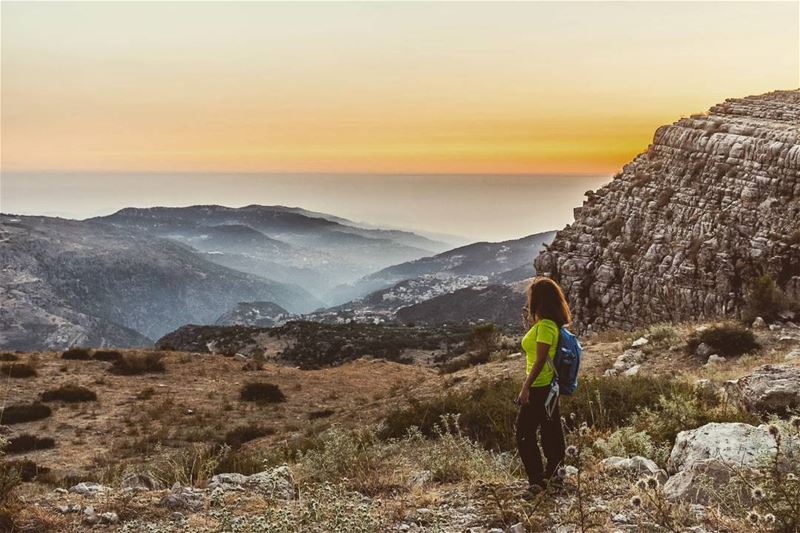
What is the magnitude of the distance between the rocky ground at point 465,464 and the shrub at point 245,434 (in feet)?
0.17

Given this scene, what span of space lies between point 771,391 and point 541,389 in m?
4.35

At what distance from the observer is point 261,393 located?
20.4 metres

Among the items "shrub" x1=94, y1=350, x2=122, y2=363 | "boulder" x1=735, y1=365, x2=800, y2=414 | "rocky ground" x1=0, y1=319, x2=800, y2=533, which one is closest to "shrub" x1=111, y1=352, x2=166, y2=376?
"shrub" x1=94, y1=350, x2=122, y2=363

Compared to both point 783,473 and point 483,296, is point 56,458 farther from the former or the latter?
point 483,296

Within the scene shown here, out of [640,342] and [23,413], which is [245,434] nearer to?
[23,413]

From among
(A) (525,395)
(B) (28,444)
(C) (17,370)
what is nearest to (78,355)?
(C) (17,370)

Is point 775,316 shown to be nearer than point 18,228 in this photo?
Yes

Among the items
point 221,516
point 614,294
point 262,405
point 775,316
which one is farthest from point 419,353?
point 221,516

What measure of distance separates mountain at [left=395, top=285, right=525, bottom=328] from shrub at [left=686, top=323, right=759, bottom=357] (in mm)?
55054

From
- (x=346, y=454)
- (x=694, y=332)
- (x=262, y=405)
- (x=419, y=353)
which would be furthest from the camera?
(x=419, y=353)

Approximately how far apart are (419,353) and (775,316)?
3072 cm

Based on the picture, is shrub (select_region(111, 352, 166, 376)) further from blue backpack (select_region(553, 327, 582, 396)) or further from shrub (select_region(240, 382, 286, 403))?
blue backpack (select_region(553, 327, 582, 396))

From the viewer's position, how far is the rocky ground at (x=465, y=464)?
16.7ft

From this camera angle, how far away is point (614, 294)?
78.2 feet
